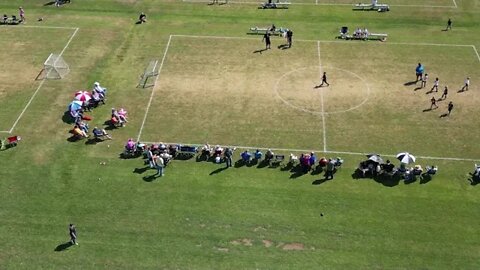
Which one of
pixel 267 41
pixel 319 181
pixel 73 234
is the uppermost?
pixel 267 41

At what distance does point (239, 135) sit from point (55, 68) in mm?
20331

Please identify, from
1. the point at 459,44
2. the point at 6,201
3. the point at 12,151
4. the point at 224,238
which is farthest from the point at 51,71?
the point at 459,44

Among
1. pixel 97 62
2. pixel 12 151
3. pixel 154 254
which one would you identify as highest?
pixel 97 62

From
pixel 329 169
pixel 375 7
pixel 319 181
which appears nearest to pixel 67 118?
pixel 319 181

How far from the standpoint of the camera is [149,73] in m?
56.1

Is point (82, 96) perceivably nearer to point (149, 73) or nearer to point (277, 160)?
point (149, 73)

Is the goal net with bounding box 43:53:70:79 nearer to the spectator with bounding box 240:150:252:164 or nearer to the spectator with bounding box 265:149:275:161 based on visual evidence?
the spectator with bounding box 240:150:252:164

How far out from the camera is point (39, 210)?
40.4 meters

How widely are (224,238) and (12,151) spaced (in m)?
19.6

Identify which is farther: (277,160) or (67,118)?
(67,118)

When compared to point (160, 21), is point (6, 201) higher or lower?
lower

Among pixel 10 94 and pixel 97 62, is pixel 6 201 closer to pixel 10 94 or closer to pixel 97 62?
pixel 10 94

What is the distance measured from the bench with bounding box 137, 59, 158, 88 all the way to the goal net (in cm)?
761

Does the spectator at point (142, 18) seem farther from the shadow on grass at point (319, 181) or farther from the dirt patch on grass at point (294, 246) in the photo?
the dirt patch on grass at point (294, 246)
